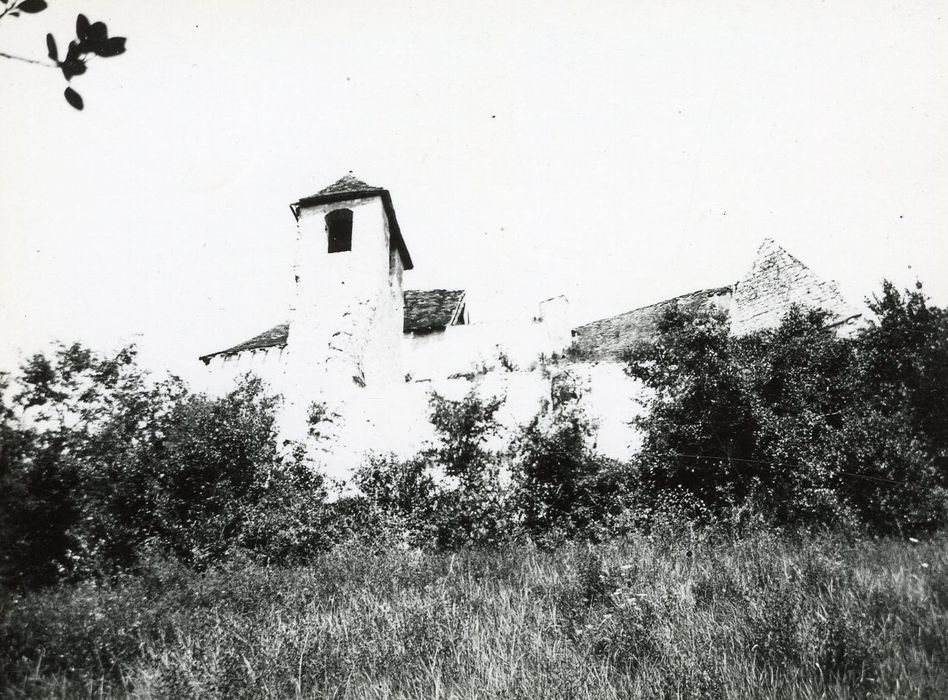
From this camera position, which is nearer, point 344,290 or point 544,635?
point 544,635

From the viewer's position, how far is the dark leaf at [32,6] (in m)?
1.55

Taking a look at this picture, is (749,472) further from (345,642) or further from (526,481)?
(345,642)

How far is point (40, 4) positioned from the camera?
158 centimetres

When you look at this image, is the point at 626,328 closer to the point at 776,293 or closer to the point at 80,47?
the point at 776,293

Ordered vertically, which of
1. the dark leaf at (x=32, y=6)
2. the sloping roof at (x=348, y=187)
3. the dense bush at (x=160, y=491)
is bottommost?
the dense bush at (x=160, y=491)

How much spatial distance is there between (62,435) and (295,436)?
13711 millimetres

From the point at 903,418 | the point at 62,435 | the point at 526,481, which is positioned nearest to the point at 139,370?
the point at 62,435

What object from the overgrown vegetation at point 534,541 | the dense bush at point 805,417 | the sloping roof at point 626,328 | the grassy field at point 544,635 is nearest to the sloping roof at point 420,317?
the overgrown vegetation at point 534,541

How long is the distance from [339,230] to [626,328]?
35.3ft

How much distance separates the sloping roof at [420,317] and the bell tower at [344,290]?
162 cm

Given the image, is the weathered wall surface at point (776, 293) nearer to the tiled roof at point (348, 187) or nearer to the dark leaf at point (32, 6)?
the tiled roof at point (348, 187)

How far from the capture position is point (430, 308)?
19.8 m

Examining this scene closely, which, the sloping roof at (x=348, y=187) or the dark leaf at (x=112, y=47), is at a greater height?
the sloping roof at (x=348, y=187)

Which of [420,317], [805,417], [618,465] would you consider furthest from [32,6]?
[420,317]
